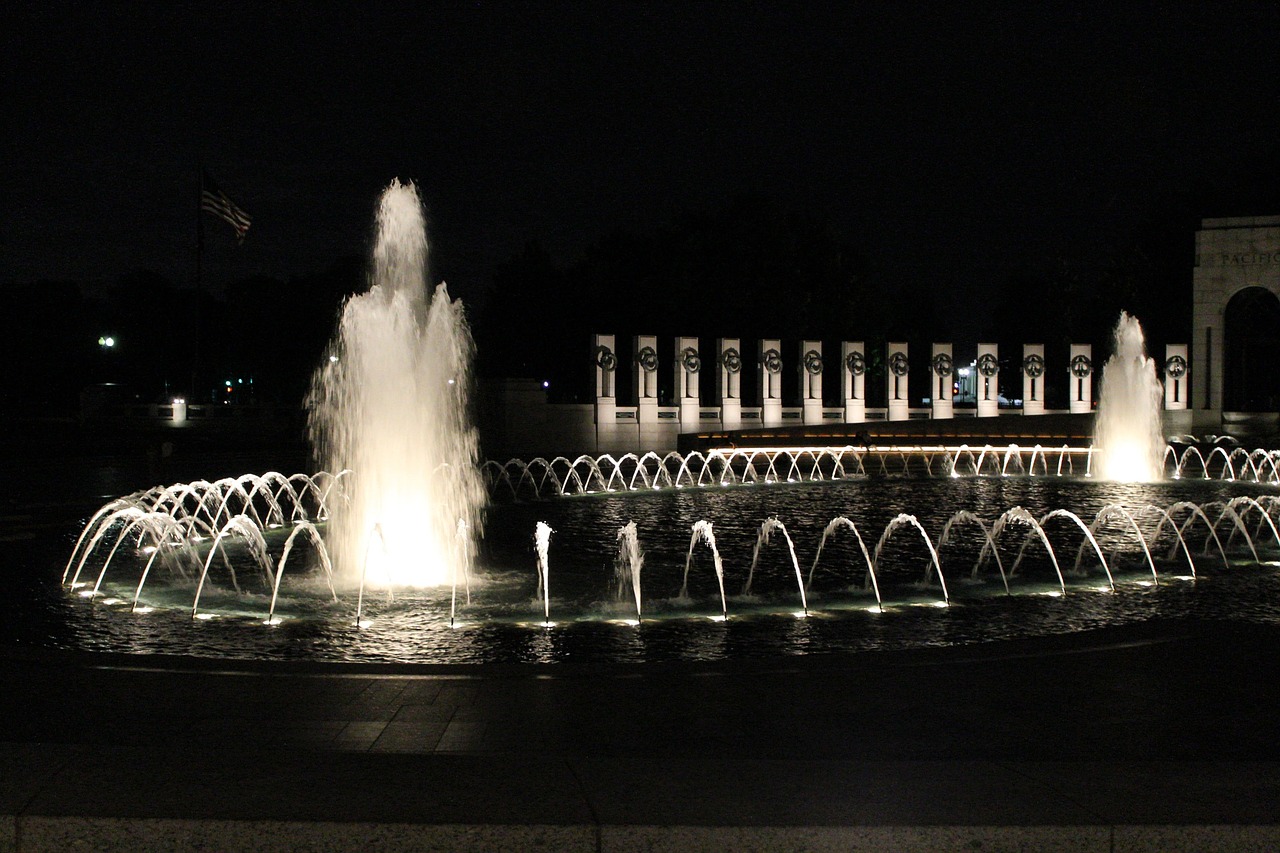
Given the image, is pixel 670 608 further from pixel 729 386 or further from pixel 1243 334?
pixel 1243 334

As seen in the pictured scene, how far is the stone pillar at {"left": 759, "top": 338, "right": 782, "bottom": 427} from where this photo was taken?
44688 millimetres

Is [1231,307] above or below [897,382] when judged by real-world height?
above

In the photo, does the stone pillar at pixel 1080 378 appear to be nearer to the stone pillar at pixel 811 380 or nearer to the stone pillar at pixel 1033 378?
the stone pillar at pixel 1033 378

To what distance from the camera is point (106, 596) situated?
466 inches

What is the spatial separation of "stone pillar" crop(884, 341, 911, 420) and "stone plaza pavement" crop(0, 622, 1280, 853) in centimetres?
3726

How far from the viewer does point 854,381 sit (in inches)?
1837

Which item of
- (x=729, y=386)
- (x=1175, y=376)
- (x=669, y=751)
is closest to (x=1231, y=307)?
(x=1175, y=376)

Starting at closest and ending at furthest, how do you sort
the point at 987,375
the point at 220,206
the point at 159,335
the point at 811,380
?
the point at 220,206
the point at 811,380
the point at 987,375
the point at 159,335

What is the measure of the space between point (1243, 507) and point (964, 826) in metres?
19.6

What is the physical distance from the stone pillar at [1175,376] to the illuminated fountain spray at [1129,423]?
1073cm

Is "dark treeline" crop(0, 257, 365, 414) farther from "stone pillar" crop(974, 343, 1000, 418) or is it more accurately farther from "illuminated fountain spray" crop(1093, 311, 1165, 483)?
"illuminated fountain spray" crop(1093, 311, 1165, 483)

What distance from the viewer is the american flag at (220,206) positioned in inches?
1672

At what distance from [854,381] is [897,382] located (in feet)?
6.24

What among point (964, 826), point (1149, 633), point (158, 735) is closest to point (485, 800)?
point (964, 826)
